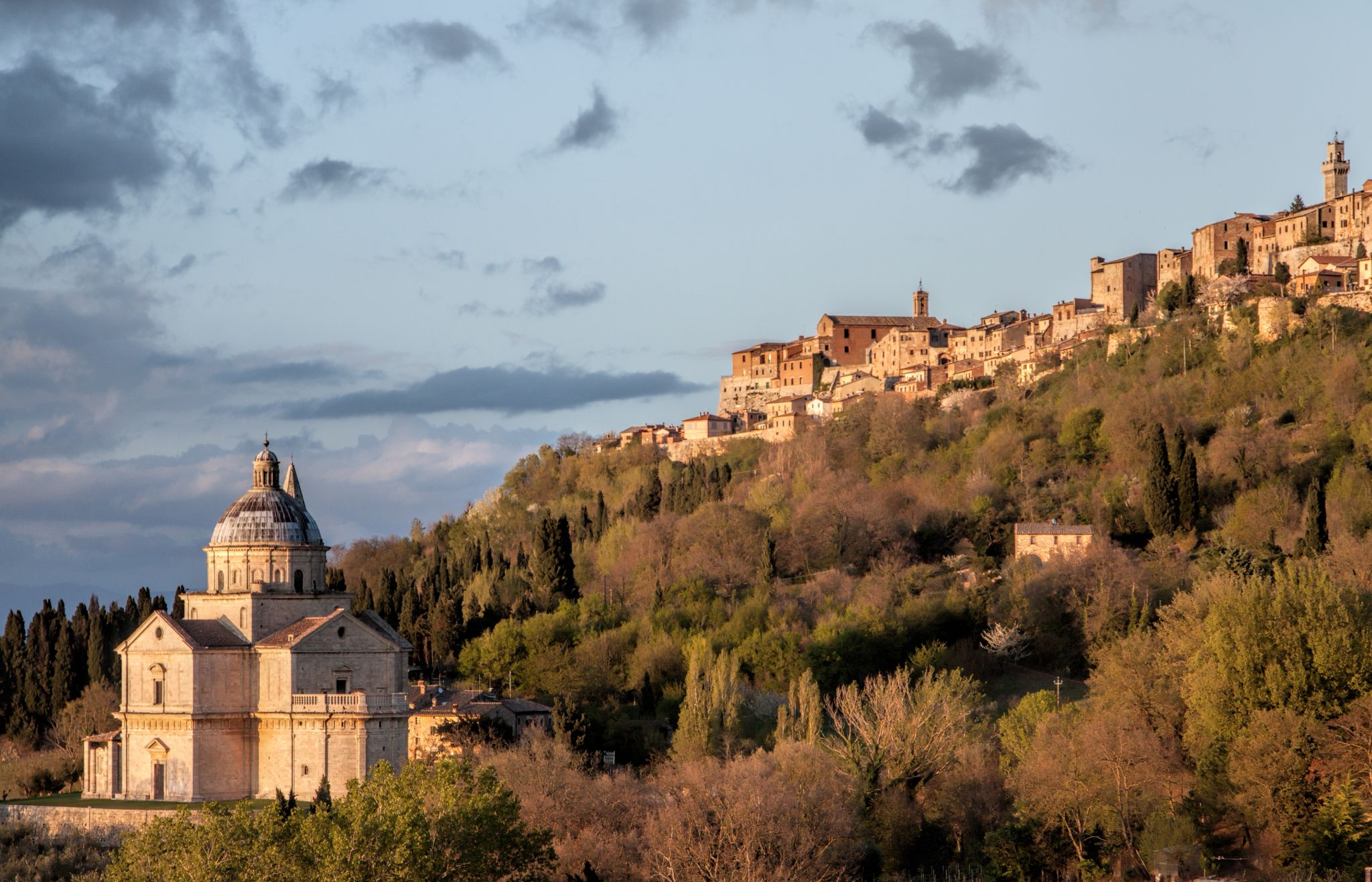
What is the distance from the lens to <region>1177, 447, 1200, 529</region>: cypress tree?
202 ft

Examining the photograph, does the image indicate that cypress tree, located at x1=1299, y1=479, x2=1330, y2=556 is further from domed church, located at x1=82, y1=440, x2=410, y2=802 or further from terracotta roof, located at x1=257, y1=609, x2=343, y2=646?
terracotta roof, located at x1=257, y1=609, x2=343, y2=646

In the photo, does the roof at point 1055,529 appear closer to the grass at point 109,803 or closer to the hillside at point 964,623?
the hillside at point 964,623

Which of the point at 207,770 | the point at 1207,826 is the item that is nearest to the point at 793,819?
the point at 1207,826

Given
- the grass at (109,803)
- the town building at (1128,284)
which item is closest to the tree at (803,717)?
the grass at (109,803)

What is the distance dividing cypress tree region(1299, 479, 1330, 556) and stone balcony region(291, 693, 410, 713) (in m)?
27.4

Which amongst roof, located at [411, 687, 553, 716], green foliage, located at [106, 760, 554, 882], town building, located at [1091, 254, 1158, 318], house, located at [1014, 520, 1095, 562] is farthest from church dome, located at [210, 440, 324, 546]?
town building, located at [1091, 254, 1158, 318]

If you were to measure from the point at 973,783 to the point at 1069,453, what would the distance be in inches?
1448

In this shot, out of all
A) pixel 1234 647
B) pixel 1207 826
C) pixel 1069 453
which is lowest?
pixel 1207 826

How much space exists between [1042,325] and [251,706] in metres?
59.3

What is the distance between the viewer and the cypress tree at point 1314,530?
179 feet

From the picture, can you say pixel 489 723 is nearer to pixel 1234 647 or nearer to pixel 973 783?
pixel 973 783

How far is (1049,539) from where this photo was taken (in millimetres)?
62750

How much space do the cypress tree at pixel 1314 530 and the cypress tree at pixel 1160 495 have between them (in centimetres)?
506

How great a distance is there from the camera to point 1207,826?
35.0 m
